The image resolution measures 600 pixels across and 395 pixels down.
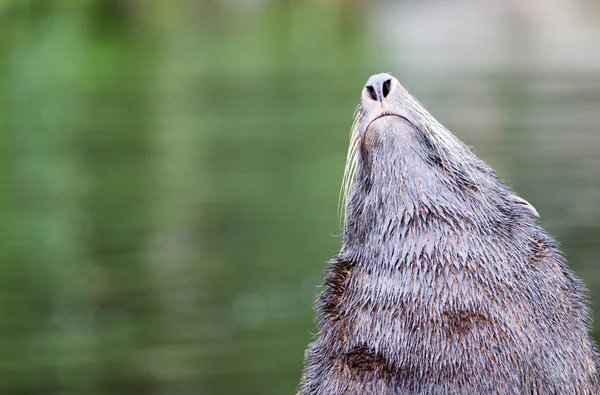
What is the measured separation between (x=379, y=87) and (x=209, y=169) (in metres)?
17.6

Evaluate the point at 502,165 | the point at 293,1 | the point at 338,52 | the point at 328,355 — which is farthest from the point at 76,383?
the point at 293,1

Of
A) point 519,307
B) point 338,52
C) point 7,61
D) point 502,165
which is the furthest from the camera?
point 338,52

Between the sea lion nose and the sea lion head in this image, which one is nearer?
the sea lion head

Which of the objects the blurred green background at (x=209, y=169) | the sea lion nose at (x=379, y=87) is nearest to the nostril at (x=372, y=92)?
the sea lion nose at (x=379, y=87)

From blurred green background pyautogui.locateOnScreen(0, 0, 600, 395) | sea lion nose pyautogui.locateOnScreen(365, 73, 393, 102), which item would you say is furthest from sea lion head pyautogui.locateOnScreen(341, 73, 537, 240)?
blurred green background pyautogui.locateOnScreen(0, 0, 600, 395)

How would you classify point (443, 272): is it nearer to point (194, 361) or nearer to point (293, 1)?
point (194, 361)

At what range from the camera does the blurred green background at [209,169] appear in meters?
12.6

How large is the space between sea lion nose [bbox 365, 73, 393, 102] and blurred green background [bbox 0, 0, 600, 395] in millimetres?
6833

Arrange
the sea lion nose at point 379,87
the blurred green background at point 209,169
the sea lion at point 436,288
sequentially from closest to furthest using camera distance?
the sea lion at point 436,288
the sea lion nose at point 379,87
the blurred green background at point 209,169

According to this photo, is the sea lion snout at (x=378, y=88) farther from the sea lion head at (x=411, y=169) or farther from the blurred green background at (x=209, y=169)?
the blurred green background at (x=209, y=169)

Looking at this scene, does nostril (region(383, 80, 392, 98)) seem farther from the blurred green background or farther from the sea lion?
the blurred green background

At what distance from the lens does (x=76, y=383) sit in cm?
1134

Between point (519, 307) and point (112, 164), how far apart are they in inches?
738

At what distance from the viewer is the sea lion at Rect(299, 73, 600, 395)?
12.7 ft
